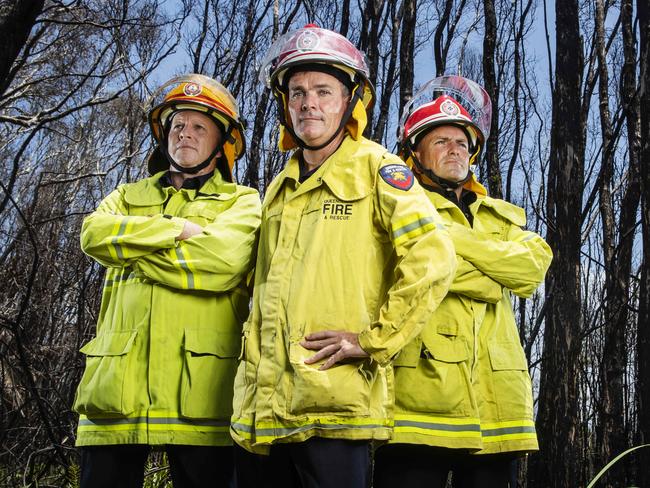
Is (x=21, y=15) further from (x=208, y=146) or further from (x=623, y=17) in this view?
(x=623, y=17)

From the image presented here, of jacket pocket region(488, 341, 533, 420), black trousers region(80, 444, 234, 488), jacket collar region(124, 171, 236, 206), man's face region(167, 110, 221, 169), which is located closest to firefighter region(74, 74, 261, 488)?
black trousers region(80, 444, 234, 488)

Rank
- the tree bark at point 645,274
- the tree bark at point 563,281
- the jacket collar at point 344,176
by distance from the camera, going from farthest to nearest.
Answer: the tree bark at point 563,281, the tree bark at point 645,274, the jacket collar at point 344,176

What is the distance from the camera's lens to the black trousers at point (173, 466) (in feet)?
9.07

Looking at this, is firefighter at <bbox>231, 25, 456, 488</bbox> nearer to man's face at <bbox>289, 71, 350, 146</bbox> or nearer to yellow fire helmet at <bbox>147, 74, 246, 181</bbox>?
man's face at <bbox>289, 71, 350, 146</bbox>

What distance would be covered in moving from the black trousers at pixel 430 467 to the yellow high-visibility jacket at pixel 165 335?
2.04 ft

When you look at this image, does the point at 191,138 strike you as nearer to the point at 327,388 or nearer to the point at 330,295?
the point at 330,295

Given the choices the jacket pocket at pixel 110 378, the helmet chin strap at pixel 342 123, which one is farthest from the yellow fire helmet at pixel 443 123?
the jacket pocket at pixel 110 378

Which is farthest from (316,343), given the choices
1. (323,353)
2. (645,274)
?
(645,274)

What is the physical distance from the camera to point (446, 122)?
11.1 feet

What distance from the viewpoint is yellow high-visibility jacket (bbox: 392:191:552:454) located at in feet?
9.11

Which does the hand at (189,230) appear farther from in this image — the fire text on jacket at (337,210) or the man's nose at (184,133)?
the fire text on jacket at (337,210)

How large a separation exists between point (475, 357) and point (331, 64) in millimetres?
1272

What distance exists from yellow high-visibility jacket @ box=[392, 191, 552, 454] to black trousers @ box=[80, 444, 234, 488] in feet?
2.21

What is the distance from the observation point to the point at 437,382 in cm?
279
